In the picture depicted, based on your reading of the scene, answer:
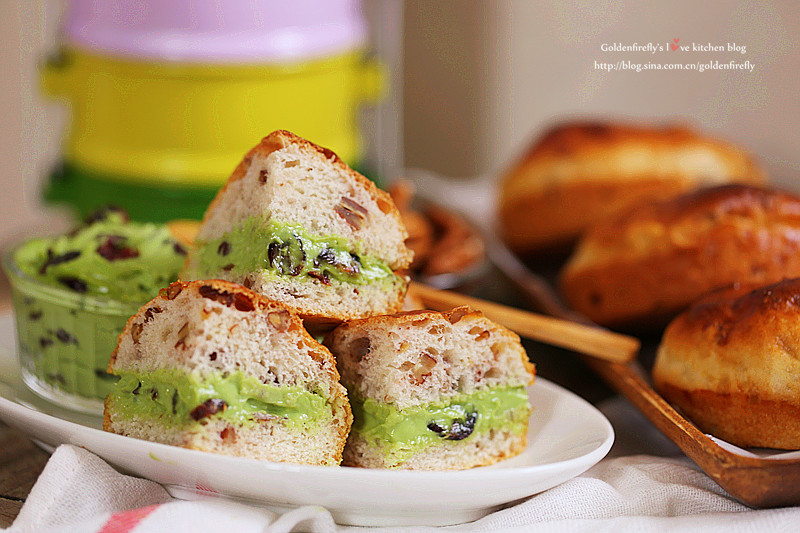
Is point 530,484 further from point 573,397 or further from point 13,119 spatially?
point 13,119

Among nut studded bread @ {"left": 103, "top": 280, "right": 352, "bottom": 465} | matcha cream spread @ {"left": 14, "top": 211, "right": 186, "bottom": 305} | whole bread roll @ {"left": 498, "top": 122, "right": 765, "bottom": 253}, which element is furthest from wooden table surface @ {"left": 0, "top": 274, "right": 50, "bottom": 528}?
whole bread roll @ {"left": 498, "top": 122, "right": 765, "bottom": 253}

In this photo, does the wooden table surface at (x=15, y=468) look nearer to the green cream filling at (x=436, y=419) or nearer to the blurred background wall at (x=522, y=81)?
the green cream filling at (x=436, y=419)

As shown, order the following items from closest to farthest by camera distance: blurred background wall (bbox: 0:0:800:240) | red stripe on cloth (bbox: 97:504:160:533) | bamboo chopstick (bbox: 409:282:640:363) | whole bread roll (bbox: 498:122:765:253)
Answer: red stripe on cloth (bbox: 97:504:160:533) → bamboo chopstick (bbox: 409:282:640:363) → whole bread roll (bbox: 498:122:765:253) → blurred background wall (bbox: 0:0:800:240)

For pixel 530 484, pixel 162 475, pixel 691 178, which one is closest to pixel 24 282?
pixel 162 475

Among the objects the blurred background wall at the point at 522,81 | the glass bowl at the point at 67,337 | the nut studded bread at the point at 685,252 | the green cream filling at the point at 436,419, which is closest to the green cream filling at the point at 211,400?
the green cream filling at the point at 436,419

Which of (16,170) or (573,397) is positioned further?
(16,170)

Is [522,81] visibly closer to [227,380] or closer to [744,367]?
[744,367]

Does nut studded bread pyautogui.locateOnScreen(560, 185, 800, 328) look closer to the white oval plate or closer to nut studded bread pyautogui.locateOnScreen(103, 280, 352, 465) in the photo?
the white oval plate
